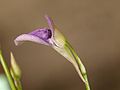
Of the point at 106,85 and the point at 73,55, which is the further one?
the point at 106,85

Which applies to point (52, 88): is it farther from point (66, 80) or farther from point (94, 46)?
point (94, 46)

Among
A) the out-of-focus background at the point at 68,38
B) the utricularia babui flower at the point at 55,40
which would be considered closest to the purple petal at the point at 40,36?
the utricularia babui flower at the point at 55,40

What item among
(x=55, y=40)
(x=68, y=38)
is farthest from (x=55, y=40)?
(x=68, y=38)

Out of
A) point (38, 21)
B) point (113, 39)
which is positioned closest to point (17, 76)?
point (38, 21)

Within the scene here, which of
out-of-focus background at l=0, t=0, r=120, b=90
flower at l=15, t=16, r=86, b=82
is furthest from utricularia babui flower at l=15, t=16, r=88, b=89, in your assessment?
out-of-focus background at l=0, t=0, r=120, b=90

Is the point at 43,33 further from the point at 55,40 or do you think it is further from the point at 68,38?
the point at 68,38

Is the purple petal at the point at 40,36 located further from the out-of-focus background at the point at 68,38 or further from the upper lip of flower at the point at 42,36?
the out-of-focus background at the point at 68,38

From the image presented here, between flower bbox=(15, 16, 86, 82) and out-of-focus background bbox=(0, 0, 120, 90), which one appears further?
out-of-focus background bbox=(0, 0, 120, 90)

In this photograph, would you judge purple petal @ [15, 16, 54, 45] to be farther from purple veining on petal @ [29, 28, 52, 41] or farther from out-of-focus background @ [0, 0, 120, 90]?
out-of-focus background @ [0, 0, 120, 90]
